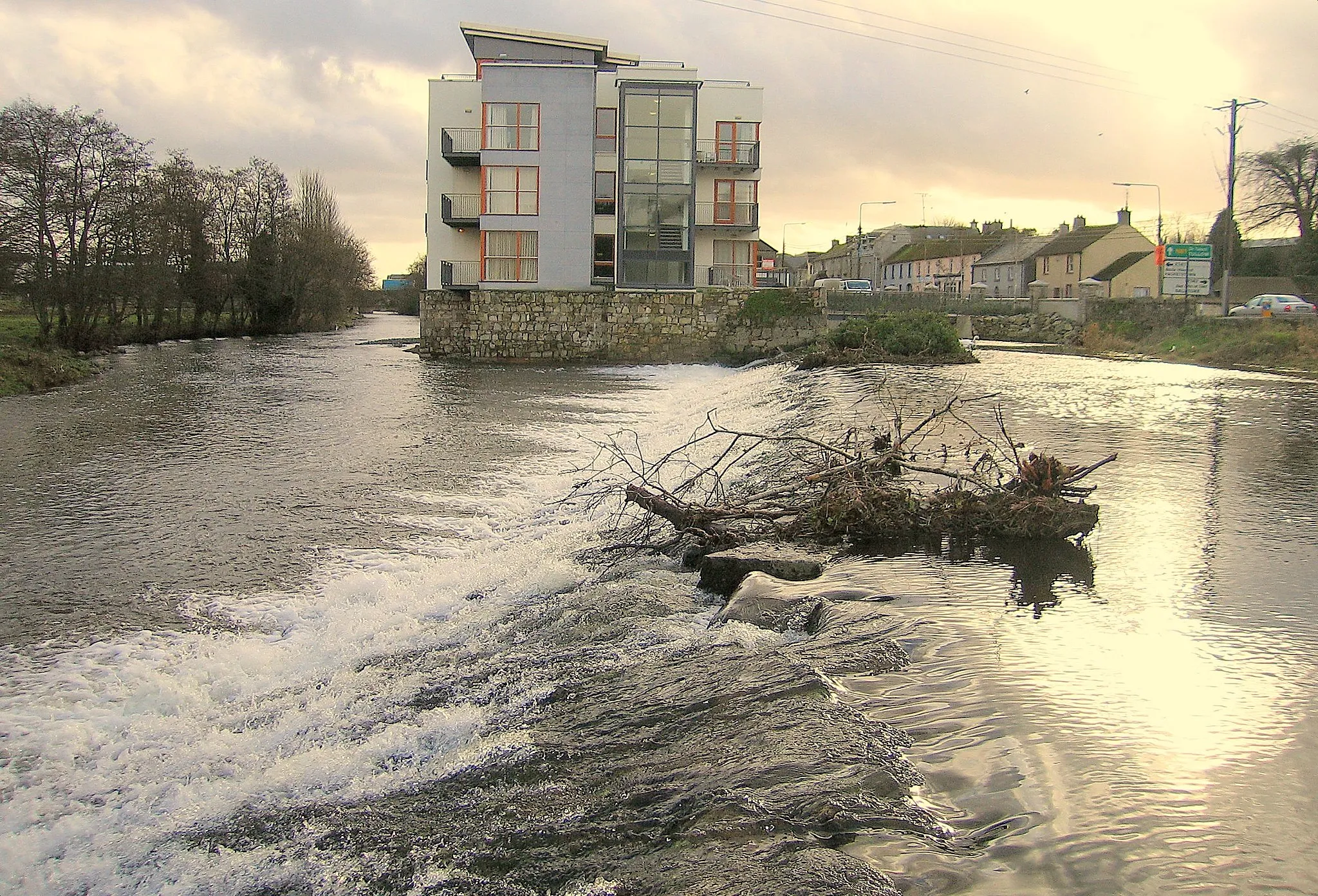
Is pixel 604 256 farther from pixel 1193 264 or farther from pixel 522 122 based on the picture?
pixel 1193 264

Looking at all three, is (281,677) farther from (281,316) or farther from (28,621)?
(281,316)

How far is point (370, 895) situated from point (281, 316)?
6190 centimetres

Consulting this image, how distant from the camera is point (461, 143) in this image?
138 feet

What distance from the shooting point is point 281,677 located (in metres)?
6.52

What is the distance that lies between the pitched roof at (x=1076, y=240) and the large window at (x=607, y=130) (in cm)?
4721

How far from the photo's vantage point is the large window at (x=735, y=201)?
4341cm

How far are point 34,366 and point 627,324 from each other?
67.4 ft

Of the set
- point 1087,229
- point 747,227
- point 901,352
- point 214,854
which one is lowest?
point 214,854

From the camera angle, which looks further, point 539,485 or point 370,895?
point 539,485

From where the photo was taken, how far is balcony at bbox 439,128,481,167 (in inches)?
1636

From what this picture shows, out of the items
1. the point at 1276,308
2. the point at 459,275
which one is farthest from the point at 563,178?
the point at 1276,308

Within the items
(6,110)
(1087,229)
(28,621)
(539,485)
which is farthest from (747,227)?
(1087,229)

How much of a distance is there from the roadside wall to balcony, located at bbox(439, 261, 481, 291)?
7.31 ft

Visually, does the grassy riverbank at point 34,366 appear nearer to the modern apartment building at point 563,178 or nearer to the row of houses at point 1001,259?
the modern apartment building at point 563,178
